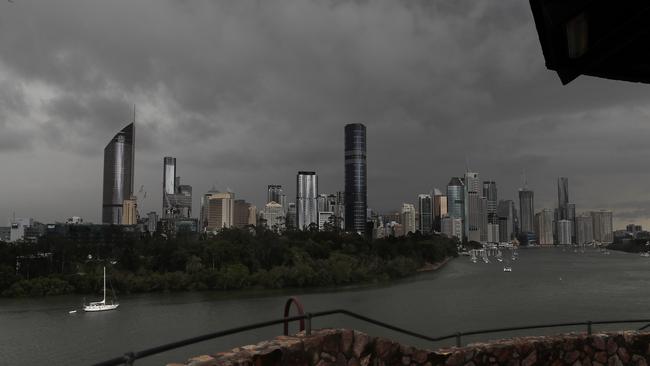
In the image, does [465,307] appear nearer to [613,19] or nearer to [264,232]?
[613,19]

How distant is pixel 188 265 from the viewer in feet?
197

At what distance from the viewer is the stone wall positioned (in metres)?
4.06

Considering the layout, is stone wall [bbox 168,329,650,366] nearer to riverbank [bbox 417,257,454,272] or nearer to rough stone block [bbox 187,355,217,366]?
rough stone block [bbox 187,355,217,366]

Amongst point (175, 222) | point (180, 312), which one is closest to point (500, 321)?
point (180, 312)

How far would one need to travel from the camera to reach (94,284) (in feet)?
175

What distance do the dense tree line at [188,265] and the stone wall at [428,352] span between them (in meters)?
52.4

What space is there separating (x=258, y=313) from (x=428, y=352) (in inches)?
1257

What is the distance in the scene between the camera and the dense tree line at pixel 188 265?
5396cm

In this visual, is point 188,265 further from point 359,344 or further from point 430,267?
point 359,344

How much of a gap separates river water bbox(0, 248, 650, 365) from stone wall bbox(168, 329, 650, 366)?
18.1 m

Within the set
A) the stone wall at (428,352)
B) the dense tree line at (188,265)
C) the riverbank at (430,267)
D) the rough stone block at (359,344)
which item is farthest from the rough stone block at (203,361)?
the riverbank at (430,267)

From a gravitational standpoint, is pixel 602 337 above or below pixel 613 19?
below

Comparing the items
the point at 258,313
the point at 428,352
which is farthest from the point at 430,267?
the point at 428,352

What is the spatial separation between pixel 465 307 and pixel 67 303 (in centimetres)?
3460
